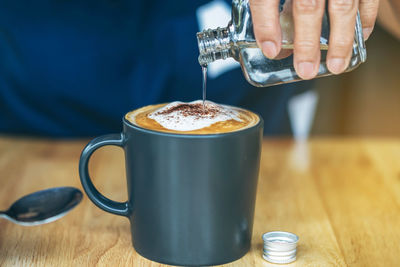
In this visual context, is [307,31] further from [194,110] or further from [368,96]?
[368,96]

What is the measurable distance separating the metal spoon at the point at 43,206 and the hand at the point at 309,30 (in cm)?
39

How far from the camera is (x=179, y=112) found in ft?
2.34

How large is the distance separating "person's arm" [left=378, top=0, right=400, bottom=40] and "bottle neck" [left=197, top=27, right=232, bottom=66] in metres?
0.44

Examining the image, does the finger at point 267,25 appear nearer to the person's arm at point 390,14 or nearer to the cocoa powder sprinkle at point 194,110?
the cocoa powder sprinkle at point 194,110

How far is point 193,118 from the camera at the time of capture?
2.25 feet

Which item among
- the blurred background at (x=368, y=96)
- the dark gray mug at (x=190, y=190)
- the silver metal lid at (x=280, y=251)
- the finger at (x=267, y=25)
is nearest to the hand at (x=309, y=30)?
the finger at (x=267, y=25)

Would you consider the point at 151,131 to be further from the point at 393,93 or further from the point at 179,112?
the point at 393,93

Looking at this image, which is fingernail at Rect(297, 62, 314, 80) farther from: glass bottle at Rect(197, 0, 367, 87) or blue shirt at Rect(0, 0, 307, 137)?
blue shirt at Rect(0, 0, 307, 137)

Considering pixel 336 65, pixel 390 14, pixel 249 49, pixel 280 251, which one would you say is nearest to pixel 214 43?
pixel 249 49

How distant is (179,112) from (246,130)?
0.10 meters

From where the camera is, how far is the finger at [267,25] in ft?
2.11

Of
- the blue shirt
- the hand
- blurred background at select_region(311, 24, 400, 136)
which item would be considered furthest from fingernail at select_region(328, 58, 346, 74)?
blurred background at select_region(311, 24, 400, 136)

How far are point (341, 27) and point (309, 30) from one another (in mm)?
41

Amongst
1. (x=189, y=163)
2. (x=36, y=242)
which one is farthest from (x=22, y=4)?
(x=189, y=163)
